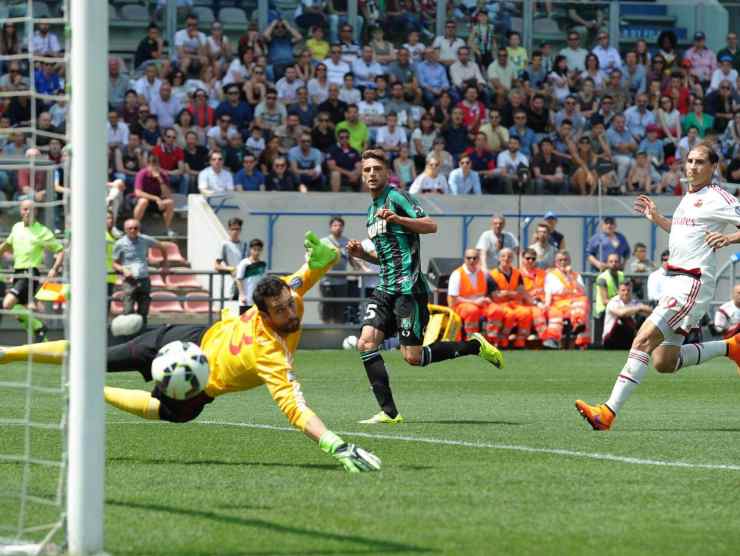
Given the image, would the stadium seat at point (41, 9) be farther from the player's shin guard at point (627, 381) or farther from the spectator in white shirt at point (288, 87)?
the player's shin guard at point (627, 381)

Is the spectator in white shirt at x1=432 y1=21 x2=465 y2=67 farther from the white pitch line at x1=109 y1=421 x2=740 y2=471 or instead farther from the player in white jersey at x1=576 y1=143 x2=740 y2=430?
the player in white jersey at x1=576 y1=143 x2=740 y2=430

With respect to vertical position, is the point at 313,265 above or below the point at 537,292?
above

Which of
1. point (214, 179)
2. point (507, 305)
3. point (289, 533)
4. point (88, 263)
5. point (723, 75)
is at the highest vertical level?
point (723, 75)

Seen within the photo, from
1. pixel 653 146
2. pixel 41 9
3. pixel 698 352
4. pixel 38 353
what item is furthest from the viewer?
pixel 653 146

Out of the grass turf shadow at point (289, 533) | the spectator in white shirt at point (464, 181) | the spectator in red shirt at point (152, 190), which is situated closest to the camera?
the grass turf shadow at point (289, 533)

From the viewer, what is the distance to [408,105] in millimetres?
26922

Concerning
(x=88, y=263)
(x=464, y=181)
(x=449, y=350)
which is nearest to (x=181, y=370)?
(x=88, y=263)

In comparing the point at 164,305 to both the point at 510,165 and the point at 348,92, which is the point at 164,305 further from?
the point at 510,165

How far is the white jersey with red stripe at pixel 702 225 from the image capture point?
10.5 meters

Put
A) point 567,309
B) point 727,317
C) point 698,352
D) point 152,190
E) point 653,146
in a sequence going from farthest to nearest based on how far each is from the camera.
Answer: point 653,146 → point 152,190 → point 567,309 → point 727,317 → point 698,352

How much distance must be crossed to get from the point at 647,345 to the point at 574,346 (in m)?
13.3

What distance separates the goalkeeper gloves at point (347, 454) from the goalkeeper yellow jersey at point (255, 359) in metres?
0.20

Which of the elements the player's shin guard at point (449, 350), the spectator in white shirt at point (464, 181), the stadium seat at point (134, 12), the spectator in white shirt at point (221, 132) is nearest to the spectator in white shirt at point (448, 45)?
the spectator in white shirt at point (464, 181)

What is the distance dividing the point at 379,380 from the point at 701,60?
20525 mm
